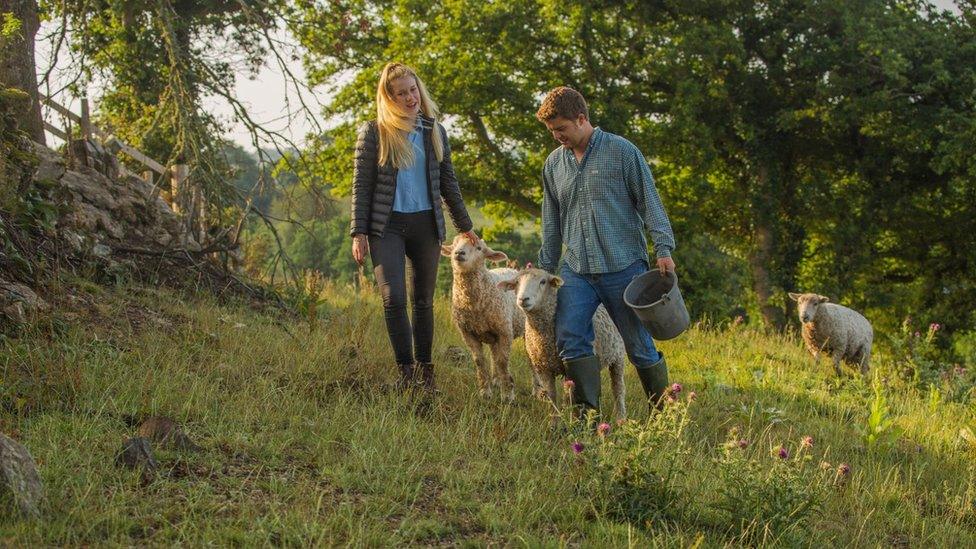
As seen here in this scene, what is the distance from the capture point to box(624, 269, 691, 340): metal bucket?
5.20 m

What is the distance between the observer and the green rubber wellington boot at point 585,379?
563cm

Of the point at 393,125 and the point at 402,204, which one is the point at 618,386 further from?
the point at 393,125

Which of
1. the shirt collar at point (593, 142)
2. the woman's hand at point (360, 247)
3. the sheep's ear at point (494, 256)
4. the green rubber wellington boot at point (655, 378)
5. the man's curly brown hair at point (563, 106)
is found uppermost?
the man's curly brown hair at point (563, 106)

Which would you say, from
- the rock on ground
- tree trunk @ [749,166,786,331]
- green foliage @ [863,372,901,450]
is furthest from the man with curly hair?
tree trunk @ [749,166,786,331]

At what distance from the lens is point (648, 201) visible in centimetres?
548

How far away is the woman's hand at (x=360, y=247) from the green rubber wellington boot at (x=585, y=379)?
1575mm

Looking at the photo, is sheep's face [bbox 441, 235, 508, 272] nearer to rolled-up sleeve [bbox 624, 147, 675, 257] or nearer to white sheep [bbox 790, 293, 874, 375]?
rolled-up sleeve [bbox 624, 147, 675, 257]

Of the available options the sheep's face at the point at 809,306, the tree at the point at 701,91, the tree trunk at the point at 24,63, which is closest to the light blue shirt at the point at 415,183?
the tree trunk at the point at 24,63

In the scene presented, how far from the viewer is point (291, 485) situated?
4.50 meters

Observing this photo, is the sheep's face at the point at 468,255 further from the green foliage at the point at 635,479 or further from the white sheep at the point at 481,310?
the green foliage at the point at 635,479

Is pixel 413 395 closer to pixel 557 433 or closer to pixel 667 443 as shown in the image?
pixel 557 433

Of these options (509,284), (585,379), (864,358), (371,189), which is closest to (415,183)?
(371,189)

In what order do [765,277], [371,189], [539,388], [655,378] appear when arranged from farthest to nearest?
[765,277] → [539,388] → [371,189] → [655,378]

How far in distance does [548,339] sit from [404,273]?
113cm
